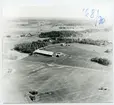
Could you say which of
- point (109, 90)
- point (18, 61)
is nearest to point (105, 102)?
point (109, 90)

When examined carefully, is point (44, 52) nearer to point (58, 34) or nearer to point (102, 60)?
point (58, 34)

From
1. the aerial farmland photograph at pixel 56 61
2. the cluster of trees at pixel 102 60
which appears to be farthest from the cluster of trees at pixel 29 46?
the cluster of trees at pixel 102 60

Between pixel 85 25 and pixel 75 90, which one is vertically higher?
pixel 85 25

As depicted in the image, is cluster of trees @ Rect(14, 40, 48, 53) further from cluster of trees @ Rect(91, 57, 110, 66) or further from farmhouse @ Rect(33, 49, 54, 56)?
cluster of trees @ Rect(91, 57, 110, 66)

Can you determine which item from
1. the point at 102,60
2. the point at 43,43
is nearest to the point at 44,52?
the point at 43,43

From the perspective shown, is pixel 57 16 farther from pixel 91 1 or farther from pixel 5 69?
pixel 5 69

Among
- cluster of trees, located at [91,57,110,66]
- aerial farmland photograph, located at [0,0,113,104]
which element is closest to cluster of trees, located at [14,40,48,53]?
aerial farmland photograph, located at [0,0,113,104]

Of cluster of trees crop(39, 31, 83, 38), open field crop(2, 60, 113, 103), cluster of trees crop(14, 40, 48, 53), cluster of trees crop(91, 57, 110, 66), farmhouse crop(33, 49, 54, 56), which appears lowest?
open field crop(2, 60, 113, 103)

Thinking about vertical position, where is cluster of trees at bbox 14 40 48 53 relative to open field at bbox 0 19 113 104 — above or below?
above
